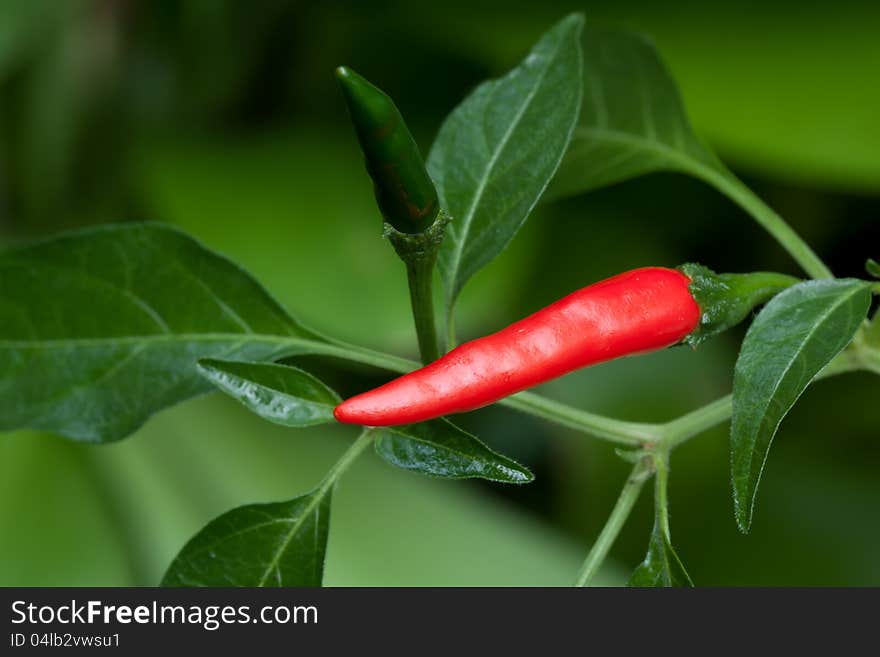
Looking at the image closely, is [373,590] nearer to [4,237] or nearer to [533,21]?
[533,21]

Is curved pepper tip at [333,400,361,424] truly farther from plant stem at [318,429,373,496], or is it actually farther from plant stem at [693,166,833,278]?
plant stem at [693,166,833,278]

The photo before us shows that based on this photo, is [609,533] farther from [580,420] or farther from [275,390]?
[275,390]

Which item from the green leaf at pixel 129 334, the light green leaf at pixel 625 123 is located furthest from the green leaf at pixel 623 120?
the green leaf at pixel 129 334

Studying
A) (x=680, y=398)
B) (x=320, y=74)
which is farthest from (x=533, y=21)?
(x=680, y=398)

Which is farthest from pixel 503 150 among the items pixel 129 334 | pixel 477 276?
pixel 477 276

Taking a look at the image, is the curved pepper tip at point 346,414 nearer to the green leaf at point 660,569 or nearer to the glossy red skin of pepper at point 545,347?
the glossy red skin of pepper at point 545,347

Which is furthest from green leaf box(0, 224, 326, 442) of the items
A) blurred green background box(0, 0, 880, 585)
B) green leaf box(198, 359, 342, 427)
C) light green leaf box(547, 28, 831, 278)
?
blurred green background box(0, 0, 880, 585)

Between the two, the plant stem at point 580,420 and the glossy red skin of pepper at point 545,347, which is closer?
the glossy red skin of pepper at point 545,347
